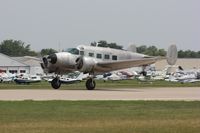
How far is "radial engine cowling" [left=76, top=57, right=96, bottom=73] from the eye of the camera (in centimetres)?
4700

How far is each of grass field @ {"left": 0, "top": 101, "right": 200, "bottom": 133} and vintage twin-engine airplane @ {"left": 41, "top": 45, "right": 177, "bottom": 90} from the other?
19316 mm

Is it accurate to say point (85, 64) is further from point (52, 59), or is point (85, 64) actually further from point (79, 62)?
point (52, 59)

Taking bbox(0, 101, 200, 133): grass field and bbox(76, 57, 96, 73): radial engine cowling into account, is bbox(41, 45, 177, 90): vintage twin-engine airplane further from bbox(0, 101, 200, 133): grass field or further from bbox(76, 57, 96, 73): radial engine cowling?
bbox(0, 101, 200, 133): grass field

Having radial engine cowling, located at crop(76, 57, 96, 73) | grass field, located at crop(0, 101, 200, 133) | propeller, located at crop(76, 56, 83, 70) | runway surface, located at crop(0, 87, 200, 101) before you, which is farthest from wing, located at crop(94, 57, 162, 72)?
grass field, located at crop(0, 101, 200, 133)

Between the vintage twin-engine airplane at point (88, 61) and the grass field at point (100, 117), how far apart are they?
19.3 metres

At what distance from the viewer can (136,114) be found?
21.9 metres

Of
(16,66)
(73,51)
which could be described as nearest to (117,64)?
(73,51)

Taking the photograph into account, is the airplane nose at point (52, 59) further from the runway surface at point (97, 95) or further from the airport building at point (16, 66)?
the airport building at point (16, 66)

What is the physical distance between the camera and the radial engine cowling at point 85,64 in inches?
1850

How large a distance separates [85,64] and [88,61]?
479mm

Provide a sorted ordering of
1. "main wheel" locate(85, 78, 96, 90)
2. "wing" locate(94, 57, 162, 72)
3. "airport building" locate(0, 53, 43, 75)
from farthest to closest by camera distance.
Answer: "airport building" locate(0, 53, 43, 75) < "wing" locate(94, 57, 162, 72) < "main wheel" locate(85, 78, 96, 90)

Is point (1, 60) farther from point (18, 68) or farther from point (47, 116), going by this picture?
point (47, 116)

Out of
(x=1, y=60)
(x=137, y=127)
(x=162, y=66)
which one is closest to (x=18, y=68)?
(x=1, y=60)

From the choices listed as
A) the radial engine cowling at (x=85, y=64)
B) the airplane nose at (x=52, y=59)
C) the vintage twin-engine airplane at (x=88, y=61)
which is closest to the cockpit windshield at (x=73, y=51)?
the vintage twin-engine airplane at (x=88, y=61)
